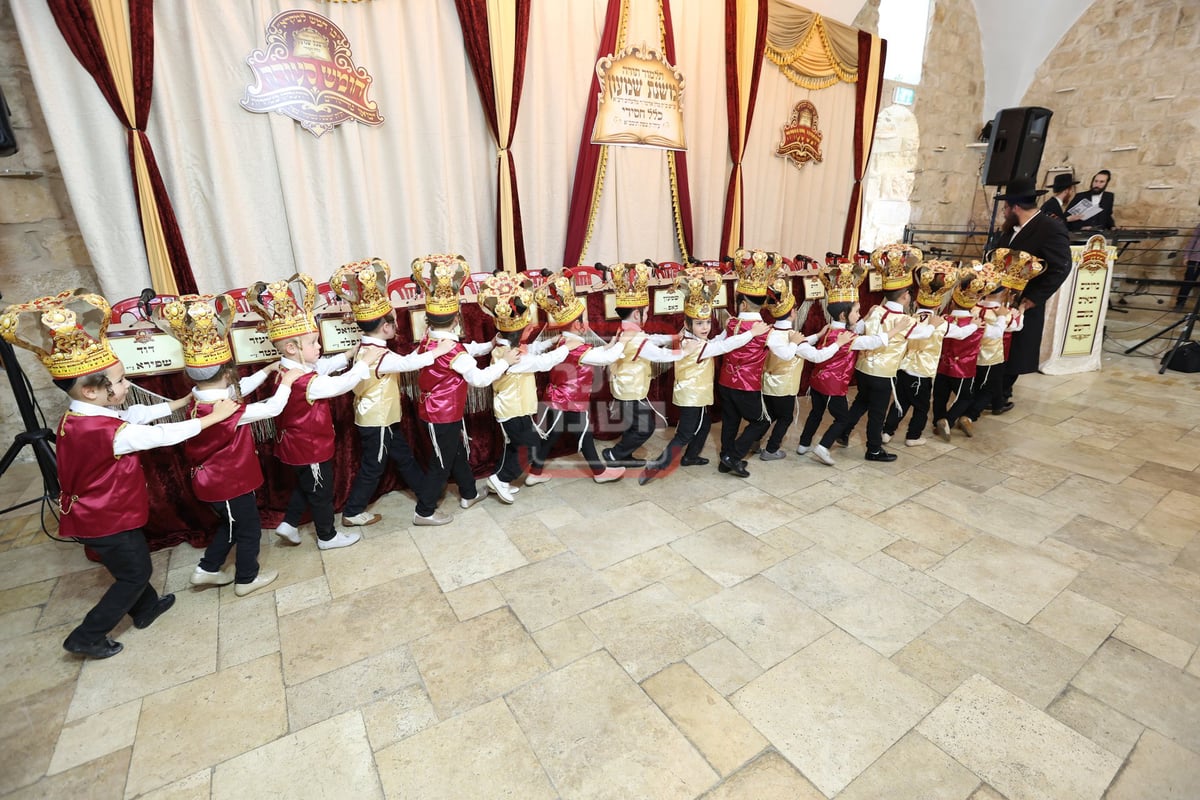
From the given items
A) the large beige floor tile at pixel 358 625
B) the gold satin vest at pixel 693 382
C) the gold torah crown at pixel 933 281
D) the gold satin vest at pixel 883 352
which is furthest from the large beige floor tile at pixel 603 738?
the gold torah crown at pixel 933 281

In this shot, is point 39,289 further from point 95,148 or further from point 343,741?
point 343,741

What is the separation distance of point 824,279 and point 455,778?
317cm

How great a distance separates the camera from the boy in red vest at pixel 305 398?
2.26 metres

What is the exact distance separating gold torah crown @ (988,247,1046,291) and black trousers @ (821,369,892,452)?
1345mm

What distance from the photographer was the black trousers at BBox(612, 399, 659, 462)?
A: 3199mm

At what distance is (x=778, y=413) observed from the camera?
135 inches

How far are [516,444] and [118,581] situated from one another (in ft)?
5.61

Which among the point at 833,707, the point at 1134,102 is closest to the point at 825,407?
the point at 833,707

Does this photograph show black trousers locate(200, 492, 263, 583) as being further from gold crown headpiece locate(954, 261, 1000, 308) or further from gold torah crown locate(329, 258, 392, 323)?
gold crown headpiece locate(954, 261, 1000, 308)

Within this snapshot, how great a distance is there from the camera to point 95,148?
2.85 meters

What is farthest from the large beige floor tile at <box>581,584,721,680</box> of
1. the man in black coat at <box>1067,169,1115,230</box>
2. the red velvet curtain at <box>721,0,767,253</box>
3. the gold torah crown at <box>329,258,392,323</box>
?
the man in black coat at <box>1067,169,1115,230</box>

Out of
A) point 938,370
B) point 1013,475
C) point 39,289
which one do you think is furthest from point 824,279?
point 39,289

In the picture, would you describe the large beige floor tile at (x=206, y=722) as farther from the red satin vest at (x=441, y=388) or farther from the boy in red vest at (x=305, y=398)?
the red satin vest at (x=441, y=388)

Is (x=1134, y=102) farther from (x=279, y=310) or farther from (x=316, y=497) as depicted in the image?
(x=316, y=497)
